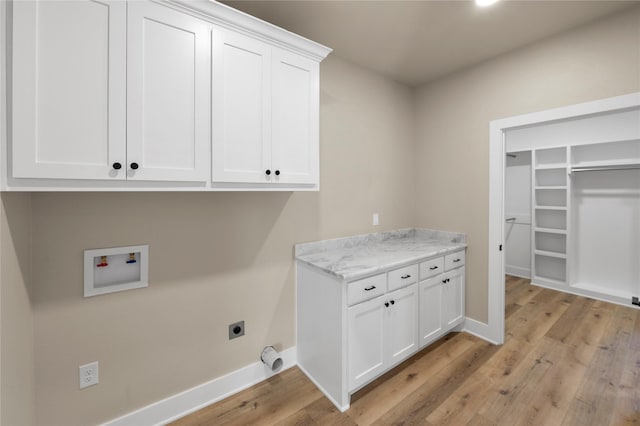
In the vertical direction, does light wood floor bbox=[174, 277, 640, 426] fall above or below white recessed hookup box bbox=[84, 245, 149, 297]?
below

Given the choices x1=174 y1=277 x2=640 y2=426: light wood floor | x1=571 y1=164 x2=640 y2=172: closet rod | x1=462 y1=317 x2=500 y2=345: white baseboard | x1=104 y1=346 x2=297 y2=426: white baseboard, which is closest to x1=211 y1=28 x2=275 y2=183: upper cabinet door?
x1=104 y1=346 x2=297 y2=426: white baseboard

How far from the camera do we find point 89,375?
145cm

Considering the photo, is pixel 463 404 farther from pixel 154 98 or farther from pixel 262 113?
pixel 154 98

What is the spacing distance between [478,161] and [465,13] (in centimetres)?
127

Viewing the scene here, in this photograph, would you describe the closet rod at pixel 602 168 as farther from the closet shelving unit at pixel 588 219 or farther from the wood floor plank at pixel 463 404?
the wood floor plank at pixel 463 404

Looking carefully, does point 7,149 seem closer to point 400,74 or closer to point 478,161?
point 400,74

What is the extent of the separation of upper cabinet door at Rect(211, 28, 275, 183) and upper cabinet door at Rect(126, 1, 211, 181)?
6 centimetres

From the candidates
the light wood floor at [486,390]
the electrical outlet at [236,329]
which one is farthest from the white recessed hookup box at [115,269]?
the light wood floor at [486,390]

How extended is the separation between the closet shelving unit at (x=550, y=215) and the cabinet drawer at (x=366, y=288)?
360 centimetres

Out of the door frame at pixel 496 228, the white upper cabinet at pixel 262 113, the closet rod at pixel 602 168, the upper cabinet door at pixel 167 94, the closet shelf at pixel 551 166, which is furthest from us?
the closet shelf at pixel 551 166

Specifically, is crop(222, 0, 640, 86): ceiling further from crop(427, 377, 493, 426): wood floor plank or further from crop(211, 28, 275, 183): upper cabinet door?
crop(427, 377, 493, 426): wood floor plank

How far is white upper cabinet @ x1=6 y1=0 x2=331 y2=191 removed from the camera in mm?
1040

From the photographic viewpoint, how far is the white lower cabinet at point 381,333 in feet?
5.82

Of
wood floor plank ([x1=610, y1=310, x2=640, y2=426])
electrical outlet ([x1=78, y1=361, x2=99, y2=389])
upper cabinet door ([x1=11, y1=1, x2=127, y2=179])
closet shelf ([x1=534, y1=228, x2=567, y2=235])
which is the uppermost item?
upper cabinet door ([x1=11, y1=1, x2=127, y2=179])
